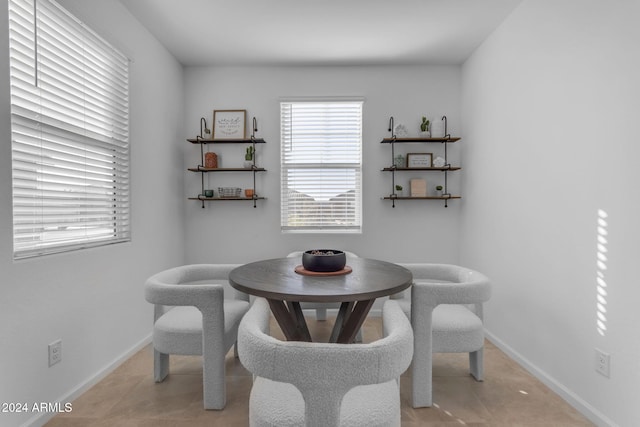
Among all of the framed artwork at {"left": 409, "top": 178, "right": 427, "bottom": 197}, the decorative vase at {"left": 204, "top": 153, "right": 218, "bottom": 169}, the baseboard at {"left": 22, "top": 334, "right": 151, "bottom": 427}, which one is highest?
the decorative vase at {"left": 204, "top": 153, "right": 218, "bottom": 169}

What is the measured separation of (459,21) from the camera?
8.95 feet

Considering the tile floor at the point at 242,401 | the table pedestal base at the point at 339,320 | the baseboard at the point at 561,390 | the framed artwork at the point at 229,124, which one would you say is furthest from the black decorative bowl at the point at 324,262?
the framed artwork at the point at 229,124

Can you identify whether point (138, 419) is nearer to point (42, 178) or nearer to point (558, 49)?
point (42, 178)

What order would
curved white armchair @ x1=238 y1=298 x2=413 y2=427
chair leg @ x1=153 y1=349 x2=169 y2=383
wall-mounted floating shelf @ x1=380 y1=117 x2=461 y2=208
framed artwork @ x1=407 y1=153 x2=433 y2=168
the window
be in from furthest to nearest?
the window → framed artwork @ x1=407 y1=153 x2=433 y2=168 → wall-mounted floating shelf @ x1=380 y1=117 x2=461 y2=208 → chair leg @ x1=153 y1=349 x2=169 y2=383 → curved white armchair @ x1=238 y1=298 x2=413 y2=427

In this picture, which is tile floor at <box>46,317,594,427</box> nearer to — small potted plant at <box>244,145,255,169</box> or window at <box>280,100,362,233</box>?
window at <box>280,100,362,233</box>

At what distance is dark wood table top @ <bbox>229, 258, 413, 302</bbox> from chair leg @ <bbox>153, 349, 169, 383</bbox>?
35.7 inches

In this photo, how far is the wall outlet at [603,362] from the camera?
175cm

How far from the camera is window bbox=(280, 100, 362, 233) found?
3.59 metres

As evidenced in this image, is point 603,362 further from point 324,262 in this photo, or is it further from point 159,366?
point 159,366

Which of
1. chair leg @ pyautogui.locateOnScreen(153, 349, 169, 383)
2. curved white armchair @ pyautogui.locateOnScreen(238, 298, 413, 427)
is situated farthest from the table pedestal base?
chair leg @ pyautogui.locateOnScreen(153, 349, 169, 383)

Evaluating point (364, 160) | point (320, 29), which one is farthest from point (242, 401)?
point (320, 29)

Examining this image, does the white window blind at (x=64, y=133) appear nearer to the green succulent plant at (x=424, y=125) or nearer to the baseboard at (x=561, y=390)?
the green succulent plant at (x=424, y=125)

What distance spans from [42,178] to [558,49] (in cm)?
320

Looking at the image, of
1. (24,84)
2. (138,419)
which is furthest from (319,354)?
(24,84)
